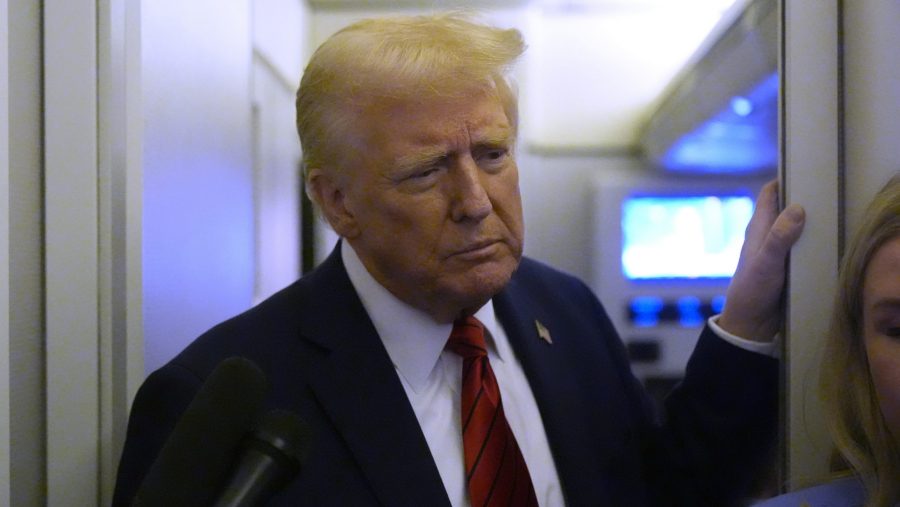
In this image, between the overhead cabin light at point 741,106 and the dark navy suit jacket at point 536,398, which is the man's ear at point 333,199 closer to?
the dark navy suit jacket at point 536,398

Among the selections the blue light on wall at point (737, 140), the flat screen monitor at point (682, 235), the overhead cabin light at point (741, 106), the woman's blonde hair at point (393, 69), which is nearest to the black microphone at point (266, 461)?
the woman's blonde hair at point (393, 69)

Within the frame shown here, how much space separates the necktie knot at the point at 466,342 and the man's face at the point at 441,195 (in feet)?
0.29

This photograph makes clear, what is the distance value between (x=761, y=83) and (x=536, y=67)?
1715 mm

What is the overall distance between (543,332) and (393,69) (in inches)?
19.8

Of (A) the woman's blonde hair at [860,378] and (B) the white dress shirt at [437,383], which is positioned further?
(B) the white dress shirt at [437,383]

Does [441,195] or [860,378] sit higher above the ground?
[441,195]

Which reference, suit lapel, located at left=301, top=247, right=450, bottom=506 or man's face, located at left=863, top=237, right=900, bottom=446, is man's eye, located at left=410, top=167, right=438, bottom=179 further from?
man's face, located at left=863, top=237, right=900, bottom=446

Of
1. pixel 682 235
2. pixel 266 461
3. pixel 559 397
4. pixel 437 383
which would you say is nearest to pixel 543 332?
pixel 559 397

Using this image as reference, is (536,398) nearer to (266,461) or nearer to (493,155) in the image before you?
(493,155)

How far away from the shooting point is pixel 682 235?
165 inches

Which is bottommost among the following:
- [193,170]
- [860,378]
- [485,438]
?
[485,438]

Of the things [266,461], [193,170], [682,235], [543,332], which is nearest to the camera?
[266,461]

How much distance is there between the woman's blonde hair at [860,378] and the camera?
1.02 metres

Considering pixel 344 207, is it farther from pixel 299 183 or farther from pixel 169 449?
pixel 299 183
